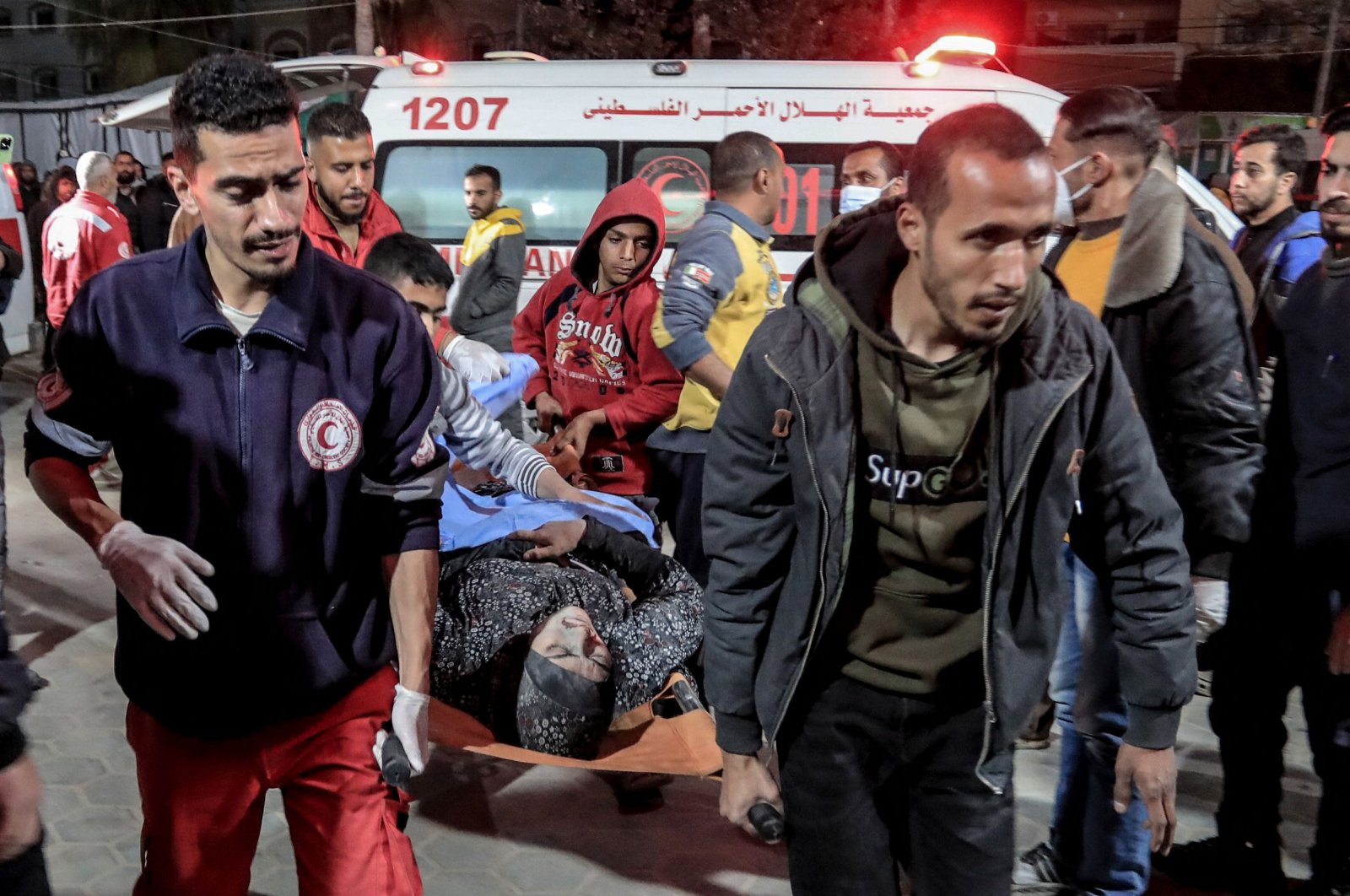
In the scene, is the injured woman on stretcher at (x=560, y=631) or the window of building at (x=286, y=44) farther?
the window of building at (x=286, y=44)

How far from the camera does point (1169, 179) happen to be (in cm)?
284

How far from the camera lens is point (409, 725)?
2137 mm

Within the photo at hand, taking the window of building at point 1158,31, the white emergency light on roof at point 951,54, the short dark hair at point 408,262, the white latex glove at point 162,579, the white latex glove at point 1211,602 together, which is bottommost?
the white latex glove at point 1211,602

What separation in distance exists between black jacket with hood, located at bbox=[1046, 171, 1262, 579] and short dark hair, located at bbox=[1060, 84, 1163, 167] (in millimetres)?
195

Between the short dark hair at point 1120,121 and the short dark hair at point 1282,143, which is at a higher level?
the short dark hair at point 1282,143

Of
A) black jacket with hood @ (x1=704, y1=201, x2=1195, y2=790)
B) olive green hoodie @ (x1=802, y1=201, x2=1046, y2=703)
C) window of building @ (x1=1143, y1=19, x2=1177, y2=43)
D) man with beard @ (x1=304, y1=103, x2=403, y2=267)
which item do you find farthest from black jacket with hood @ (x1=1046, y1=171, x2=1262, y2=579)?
window of building @ (x1=1143, y1=19, x2=1177, y2=43)

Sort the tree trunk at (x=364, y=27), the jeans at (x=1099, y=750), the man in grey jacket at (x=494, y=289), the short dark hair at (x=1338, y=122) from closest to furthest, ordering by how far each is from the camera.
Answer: the jeans at (x=1099, y=750) < the short dark hair at (x=1338, y=122) < the man in grey jacket at (x=494, y=289) < the tree trunk at (x=364, y=27)

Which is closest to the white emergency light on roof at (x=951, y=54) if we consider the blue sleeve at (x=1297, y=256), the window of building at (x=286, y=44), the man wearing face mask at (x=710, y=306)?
the blue sleeve at (x=1297, y=256)

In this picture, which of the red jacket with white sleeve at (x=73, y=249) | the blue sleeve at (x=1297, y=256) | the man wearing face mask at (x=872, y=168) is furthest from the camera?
the red jacket with white sleeve at (x=73, y=249)

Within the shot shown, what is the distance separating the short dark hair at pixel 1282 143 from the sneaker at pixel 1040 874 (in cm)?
355

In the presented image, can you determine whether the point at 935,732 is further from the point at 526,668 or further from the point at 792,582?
the point at 526,668

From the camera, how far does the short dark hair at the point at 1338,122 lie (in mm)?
3250

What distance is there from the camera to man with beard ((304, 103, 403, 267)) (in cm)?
380

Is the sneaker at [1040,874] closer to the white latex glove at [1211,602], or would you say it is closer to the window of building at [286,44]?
the white latex glove at [1211,602]
